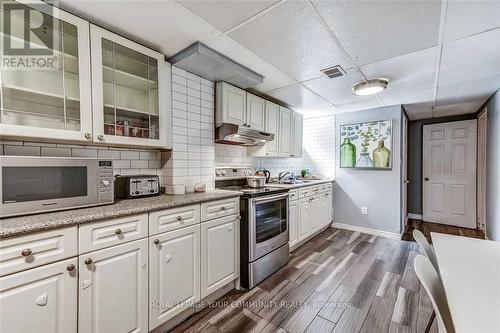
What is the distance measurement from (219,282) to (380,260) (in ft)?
6.85

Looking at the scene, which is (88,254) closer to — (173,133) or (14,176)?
(14,176)

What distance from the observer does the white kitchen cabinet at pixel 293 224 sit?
2846 millimetres

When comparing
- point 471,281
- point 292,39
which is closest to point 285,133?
point 292,39

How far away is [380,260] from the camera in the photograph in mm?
2744

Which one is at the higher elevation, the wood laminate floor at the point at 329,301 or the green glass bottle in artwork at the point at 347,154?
the green glass bottle in artwork at the point at 347,154

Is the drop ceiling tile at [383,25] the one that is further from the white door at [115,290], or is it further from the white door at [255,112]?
the white door at [115,290]

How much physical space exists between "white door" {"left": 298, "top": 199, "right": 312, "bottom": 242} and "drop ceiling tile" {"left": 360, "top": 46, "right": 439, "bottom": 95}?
1787 millimetres

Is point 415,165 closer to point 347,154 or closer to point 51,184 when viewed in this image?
point 347,154

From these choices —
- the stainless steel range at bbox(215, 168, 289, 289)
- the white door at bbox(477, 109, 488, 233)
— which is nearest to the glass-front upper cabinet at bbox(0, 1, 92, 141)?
the stainless steel range at bbox(215, 168, 289, 289)

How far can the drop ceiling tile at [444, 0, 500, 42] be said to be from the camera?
129 centimetres

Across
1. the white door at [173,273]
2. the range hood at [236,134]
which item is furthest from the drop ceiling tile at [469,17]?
the white door at [173,273]

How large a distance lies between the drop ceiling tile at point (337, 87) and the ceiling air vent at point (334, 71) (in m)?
0.06

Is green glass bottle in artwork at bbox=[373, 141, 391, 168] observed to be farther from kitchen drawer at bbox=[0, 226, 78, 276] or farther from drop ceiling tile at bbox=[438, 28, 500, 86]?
kitchen drawer at bbox=[0, 226, 78, 276]

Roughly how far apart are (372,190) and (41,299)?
13.4 ft
